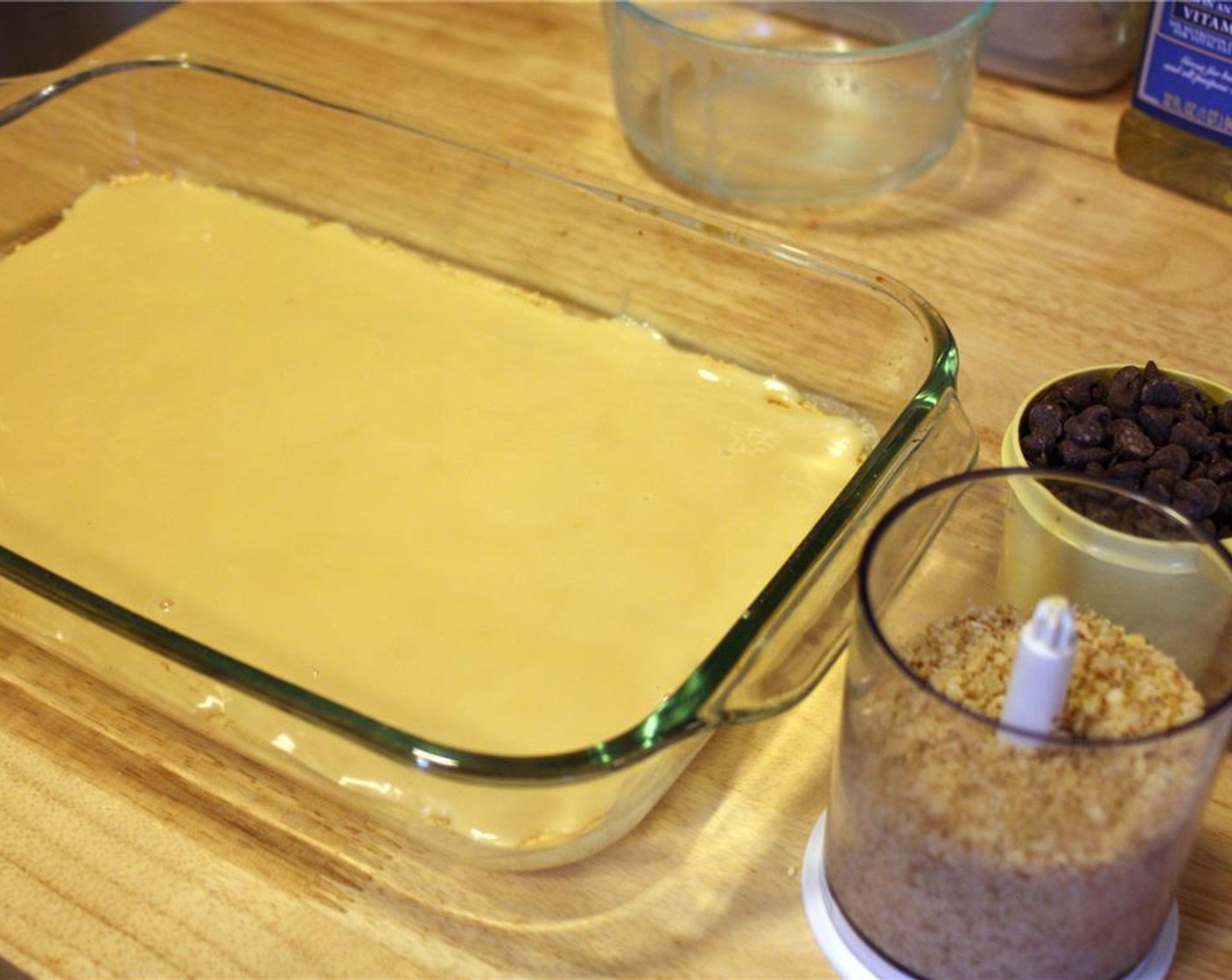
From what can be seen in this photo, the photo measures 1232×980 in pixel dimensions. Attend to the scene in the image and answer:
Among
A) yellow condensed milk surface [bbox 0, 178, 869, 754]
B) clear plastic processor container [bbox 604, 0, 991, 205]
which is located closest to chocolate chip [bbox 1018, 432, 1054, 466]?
yellow condensed milk surface [bbox 0, 178, 869, 754]

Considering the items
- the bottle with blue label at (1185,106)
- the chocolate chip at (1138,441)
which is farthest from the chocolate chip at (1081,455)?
the bottle with blue label at (1185,106)

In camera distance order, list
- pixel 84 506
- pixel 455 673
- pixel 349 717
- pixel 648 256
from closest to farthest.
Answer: pixel 349 717, pixel 455 673, pixel 84 506, pixel 648 256

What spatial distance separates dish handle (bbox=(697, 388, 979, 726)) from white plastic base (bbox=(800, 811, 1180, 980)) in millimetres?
92

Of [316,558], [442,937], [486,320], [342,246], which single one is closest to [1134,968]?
[442,937]

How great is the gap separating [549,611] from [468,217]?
14.5 inches

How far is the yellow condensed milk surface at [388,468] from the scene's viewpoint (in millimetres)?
784

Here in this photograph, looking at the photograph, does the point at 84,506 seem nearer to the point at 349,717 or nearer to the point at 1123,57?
the point at 349,717

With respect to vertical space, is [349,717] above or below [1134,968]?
above

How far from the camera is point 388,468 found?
902mm

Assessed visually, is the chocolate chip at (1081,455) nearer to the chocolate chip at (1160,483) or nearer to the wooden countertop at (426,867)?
→ the chocolate chip at (1160,483)

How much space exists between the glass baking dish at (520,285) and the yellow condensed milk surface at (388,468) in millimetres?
30

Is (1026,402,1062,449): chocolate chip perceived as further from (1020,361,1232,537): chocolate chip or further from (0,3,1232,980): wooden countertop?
(0,3,1232,980): wooden countertop

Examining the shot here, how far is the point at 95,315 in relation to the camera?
3.37 feet

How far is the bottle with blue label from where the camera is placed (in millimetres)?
1024
